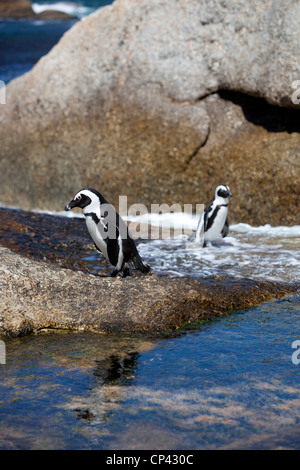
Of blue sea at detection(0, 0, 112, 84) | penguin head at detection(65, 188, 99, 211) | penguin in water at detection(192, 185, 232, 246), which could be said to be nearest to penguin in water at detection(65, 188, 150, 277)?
penguin head at detection(65, 188, 99, 211)

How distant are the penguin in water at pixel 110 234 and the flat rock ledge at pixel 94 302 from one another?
0.83m

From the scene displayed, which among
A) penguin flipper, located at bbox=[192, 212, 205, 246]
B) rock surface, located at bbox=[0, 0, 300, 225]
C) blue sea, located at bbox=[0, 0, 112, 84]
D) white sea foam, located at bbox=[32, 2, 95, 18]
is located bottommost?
penguin flipper, located at bbox=[192, 212, 205, 246]

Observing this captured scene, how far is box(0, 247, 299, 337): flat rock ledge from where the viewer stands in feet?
15.9

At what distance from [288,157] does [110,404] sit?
19.5 ft

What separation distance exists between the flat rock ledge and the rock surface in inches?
161

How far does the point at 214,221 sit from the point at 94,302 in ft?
11.2

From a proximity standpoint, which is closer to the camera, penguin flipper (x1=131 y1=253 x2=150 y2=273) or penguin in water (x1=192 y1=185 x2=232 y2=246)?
penguin flipper (x1=131 y1=253 x2=150 y2=273)

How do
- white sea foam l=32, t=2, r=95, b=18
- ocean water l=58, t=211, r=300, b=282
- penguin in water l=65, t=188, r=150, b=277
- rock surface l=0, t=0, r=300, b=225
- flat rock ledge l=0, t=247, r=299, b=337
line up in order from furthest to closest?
white sea foam l=32, t=2, r=95, b=18, rock surface l=0, t=0, r=300, b=225, ocean water l=58, t=211, r=300, b=282, penguin in water l=65, t=188, r=150, b=277, flat rock ledge l=0, t=247, r=299, b=337

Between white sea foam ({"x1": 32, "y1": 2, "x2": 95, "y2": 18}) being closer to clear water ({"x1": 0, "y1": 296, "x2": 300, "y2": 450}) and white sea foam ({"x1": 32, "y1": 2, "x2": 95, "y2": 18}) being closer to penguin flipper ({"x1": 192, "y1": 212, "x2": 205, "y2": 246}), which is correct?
penguin flipper ({"x1": 192, "y1": 212, "x2": 205, "y2": 246})

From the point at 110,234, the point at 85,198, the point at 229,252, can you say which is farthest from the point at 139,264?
the point at 229,252

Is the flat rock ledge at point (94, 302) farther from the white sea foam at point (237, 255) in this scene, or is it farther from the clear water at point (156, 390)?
the white sea foam at point (237, 255)

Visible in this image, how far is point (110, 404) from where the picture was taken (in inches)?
144

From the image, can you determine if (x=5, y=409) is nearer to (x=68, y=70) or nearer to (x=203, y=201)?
(x=203, y=201)

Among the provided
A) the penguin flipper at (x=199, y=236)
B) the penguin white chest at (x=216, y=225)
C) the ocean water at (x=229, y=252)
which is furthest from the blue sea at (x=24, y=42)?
the penguin flipper at (x=199, y=236)
